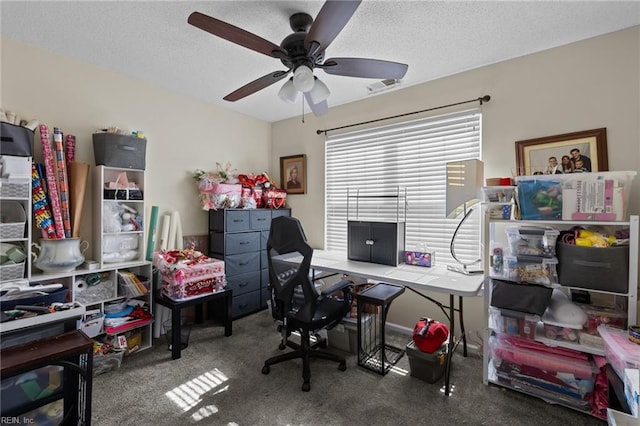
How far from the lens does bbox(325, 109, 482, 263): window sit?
2.69 meters

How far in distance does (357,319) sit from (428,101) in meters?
2.17

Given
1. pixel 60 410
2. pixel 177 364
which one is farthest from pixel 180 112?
pixel 60 410

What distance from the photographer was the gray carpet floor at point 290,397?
1.76 meters

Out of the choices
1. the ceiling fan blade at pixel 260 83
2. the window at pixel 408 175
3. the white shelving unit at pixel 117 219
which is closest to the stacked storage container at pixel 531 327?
the window at pixel 408 175

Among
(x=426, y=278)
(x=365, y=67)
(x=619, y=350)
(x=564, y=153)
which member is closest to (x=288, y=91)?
(x=365, y=67)

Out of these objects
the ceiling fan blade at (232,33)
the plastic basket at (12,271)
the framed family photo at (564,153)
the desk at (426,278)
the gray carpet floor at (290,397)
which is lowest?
the gray carpet floor at (290,397)

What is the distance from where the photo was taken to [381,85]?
114 inches

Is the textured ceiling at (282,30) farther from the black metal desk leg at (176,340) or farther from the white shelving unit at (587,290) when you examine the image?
the black metal desk leg at (176,340)

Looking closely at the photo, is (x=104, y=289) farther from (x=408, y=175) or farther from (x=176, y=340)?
(x=408, y=175)

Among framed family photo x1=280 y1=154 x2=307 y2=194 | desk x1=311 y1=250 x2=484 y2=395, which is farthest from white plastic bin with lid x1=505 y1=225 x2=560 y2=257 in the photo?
framed family photo x1=280 y1=154 x2=307 y2=194

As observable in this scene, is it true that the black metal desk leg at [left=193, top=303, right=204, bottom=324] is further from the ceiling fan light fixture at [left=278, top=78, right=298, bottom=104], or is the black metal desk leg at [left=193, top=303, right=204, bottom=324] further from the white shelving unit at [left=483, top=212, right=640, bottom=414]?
the white shelving unit at [left=483, top=212, right=640, bottom=414]

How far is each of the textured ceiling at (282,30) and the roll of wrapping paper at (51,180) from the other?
731mm

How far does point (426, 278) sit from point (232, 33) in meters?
2.01

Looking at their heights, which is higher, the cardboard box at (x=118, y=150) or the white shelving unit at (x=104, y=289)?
the cardboard box at (x=118, y=150)
